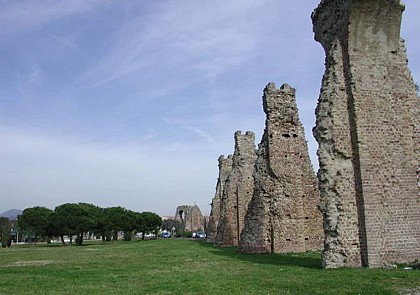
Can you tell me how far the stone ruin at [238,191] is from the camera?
98.8ft

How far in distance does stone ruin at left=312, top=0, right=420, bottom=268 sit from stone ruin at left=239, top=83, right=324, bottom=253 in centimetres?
751

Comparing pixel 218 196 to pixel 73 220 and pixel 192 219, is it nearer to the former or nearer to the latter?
pixel 73 220

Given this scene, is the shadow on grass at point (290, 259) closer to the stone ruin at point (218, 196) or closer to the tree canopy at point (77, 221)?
the stone ruin at point (218, 196)

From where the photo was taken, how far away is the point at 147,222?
63.4m

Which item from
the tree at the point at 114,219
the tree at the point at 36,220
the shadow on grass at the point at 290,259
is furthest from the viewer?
the tree at the point at 114,219

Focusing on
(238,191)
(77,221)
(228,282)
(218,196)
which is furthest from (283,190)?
(77,221)

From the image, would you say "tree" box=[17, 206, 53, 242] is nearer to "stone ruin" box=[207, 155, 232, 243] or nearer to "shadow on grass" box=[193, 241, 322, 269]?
"stone ruin" box=[207, 155, 232, 243]

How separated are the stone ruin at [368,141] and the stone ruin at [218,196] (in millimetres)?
26928

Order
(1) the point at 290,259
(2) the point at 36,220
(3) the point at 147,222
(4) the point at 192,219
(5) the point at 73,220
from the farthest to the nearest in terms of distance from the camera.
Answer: (4) the point at 192,219 < (3) the point at 147,222 < (2) the point at 36,220 < (5) the point at 73,220 < (1) the point at 290,259

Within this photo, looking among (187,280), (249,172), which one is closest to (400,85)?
(187,280)

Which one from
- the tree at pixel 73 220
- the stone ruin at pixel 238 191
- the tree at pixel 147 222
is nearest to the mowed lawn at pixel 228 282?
the stone ruin at pixel 238 191

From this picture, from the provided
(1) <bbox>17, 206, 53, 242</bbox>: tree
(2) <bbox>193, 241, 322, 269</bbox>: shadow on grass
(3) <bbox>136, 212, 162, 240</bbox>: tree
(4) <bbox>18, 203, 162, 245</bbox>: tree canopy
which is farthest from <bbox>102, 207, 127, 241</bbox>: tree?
A: (2) <bbox>193, 241, 322, 269</bbox>: shadow on grass

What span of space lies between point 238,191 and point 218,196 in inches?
408

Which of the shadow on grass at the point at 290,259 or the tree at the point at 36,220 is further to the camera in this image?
the tree at the point at 36,220
